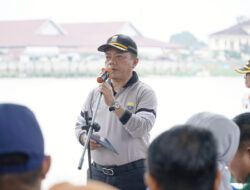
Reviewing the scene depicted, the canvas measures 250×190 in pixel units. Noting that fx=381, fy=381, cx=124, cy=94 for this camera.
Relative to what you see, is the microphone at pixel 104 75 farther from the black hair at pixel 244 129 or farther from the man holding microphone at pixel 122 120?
the black hair at pixel 244 129

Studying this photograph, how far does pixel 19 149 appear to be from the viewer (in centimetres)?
87

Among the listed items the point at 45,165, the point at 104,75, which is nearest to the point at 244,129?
the point at 104,75

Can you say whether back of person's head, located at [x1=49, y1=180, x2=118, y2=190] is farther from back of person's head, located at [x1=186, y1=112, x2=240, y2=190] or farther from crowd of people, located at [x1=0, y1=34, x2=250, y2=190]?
back of person's head, located at [x1=186, y1=112, x2=240, y2=190]

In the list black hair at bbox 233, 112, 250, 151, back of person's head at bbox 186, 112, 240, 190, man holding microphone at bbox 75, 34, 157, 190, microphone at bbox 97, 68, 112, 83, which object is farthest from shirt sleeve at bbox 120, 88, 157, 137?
back of person's head at bbox 186, 112, 240, 190

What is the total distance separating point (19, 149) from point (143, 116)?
1.27 meters

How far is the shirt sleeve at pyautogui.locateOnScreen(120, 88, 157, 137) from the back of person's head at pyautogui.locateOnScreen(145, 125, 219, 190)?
1.07 metres

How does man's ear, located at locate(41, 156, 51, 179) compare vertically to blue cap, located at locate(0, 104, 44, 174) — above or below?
below

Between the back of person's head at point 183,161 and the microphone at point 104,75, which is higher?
the microphone at point 104,75

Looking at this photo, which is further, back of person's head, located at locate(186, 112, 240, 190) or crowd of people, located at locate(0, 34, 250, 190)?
back of person's head, located at locate(186, 112, 240, 190)

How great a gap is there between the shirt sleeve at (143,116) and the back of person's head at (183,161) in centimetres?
107

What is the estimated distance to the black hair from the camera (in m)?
1.60

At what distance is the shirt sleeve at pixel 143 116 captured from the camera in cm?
203

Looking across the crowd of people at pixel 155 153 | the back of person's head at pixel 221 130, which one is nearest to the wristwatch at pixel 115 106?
the crowd of people at pixel 155 153

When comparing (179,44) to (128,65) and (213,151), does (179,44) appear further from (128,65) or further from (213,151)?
(213,151)
